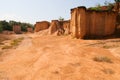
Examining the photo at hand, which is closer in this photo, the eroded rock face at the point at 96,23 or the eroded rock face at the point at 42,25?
the eroded rock face at the point at 96,23

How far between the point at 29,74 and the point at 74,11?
16122 mm

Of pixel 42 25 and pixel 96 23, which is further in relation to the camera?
pixel 42 25

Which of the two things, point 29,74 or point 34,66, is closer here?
point 29,74

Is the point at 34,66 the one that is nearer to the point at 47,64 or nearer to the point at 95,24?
the point at 47,64

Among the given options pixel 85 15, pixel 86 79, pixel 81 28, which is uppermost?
pixel 85 15

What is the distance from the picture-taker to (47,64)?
11.1m

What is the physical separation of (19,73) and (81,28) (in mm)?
14304

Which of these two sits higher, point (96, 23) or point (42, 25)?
point (42, 25)

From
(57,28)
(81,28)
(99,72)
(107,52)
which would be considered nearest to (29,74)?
(99,72)

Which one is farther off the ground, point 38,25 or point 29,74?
point 38,25

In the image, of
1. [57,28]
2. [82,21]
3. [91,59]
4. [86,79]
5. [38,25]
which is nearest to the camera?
[86,79]

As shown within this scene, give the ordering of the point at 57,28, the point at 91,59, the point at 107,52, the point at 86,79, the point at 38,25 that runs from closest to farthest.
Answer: the point at 86,79 → the point at 91,59 → the point at 107,52 → the point at 57,28 → the point at 38,25

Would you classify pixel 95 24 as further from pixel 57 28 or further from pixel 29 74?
pixel 57 28

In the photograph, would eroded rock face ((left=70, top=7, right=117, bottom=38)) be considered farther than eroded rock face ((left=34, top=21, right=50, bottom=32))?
No
